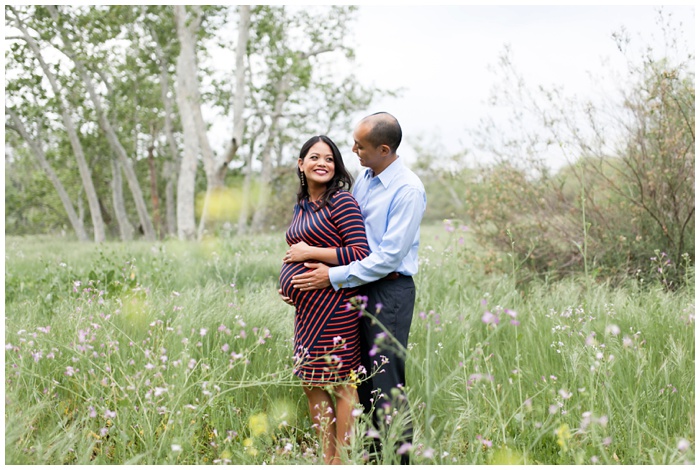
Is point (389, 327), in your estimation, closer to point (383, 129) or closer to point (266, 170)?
point (383, 129)

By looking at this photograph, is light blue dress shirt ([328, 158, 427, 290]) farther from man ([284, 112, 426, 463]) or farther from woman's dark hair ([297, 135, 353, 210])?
woman's dark hair ([297, 135, 353, 210])

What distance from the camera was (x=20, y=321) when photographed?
446cm

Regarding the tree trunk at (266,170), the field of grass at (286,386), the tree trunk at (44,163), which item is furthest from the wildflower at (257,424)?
the tree trunk at (44,163)

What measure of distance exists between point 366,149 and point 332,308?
0.85 metres

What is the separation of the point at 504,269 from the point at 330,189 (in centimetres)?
501

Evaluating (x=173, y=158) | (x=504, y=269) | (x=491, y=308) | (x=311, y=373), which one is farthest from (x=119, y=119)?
(x=311, y=373)

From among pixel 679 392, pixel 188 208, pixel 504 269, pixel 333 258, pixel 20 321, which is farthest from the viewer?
pixel 188 208

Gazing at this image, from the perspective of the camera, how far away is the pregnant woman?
9.61 ft

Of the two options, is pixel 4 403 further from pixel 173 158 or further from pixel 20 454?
pixel 173 158

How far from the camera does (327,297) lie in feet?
9.78

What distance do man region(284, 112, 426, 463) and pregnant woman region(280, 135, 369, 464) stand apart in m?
0.08

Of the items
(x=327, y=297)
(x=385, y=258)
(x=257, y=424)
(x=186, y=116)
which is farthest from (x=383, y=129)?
(x=186, y=116)

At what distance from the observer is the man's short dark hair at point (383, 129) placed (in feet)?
9.62

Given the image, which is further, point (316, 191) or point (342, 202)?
point (316, 191)
